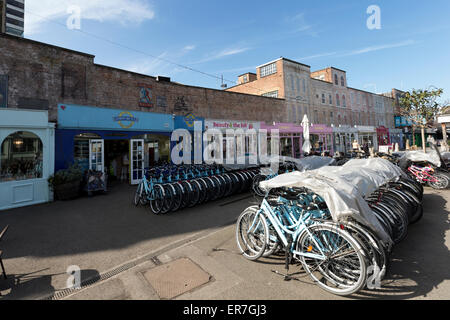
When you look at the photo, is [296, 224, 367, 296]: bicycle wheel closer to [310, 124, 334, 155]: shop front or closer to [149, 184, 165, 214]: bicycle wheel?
[149, 184, 165, 214]: bicycle wheel

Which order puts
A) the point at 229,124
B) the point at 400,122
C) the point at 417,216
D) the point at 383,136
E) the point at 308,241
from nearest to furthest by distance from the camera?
the point at 308,241, the point at 417,216, the point at 229,124, the point at 383,136, the point at 400,122

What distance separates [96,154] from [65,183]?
2.30 metres

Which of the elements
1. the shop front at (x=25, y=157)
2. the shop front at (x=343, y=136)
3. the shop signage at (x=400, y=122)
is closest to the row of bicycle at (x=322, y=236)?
the shop front at (x=25, y=157)

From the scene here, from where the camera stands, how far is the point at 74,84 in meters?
9.44

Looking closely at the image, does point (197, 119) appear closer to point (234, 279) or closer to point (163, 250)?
point (163, 250)

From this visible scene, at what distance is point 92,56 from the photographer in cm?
996

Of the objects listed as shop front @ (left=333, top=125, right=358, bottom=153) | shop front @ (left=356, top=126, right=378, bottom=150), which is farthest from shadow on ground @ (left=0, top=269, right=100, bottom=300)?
shop front @ (left=356, top=126, right=378, bottom=150)

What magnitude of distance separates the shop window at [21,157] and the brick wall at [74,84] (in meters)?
1.41

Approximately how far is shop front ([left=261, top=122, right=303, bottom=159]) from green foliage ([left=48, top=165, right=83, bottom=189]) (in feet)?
44.1

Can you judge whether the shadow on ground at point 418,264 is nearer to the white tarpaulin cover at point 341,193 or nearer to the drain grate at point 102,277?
the white tarpaulin cover at point 341,193

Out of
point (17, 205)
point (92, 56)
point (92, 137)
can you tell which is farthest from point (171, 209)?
point (92, 56)

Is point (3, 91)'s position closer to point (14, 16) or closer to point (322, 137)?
point (322, 137)

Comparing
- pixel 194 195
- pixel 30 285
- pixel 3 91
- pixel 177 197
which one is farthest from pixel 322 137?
pixel 30 285

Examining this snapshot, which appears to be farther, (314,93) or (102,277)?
(314,93)
